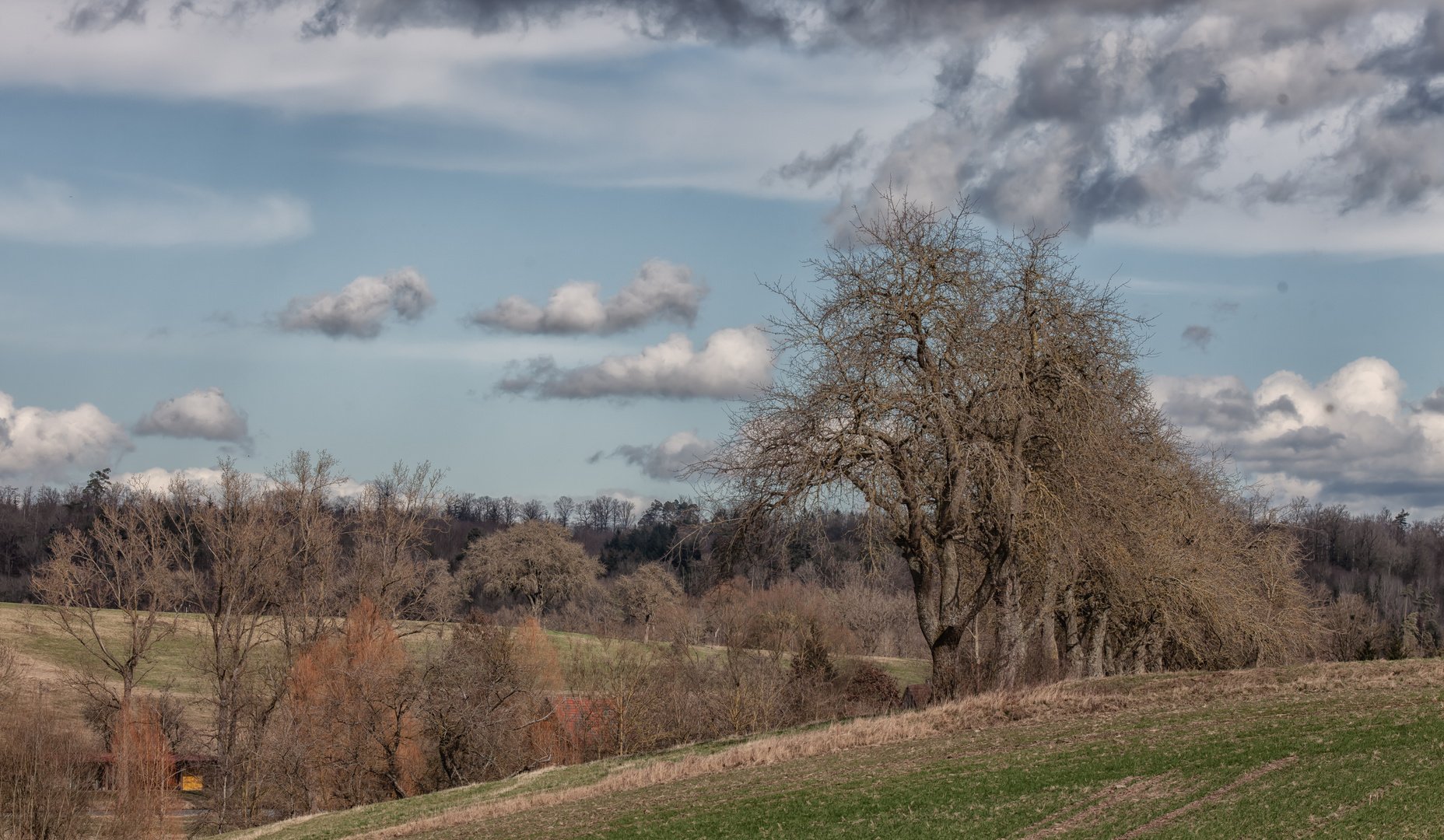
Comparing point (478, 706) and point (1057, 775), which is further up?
point (1057, 775)

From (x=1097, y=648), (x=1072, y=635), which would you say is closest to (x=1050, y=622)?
(x=1072, y=635)

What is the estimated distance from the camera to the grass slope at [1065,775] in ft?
43.1

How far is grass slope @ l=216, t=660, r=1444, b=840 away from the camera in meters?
13.1

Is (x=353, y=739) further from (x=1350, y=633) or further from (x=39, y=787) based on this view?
(x=1350, y=633)

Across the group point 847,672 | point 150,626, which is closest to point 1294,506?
point 847,672

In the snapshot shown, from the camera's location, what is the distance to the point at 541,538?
9169 centimetres

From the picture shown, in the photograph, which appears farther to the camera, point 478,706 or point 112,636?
point 112,636

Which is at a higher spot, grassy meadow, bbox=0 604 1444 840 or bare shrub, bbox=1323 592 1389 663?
grassy meadow, bbox=0 604 1444 840

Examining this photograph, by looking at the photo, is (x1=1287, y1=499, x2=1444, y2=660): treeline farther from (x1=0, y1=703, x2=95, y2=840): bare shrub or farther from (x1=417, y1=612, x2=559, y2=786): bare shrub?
(x1=0, y1=703, x2=95, y2=840): bare shrub

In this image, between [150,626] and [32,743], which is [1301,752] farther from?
[150,626]

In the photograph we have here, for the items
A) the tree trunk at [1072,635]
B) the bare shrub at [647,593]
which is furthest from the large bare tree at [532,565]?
the tree trunk at [1072,635]

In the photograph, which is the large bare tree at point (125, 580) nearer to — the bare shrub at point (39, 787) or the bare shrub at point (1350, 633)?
the bare shrub at point (39, 787)

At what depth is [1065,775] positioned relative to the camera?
15914 mm

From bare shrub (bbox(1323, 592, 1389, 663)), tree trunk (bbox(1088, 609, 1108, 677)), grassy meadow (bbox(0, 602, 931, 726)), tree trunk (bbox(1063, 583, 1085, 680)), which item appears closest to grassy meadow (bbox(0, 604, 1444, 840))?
tree trunk (bbox(1063, 583, 1085, 680))
